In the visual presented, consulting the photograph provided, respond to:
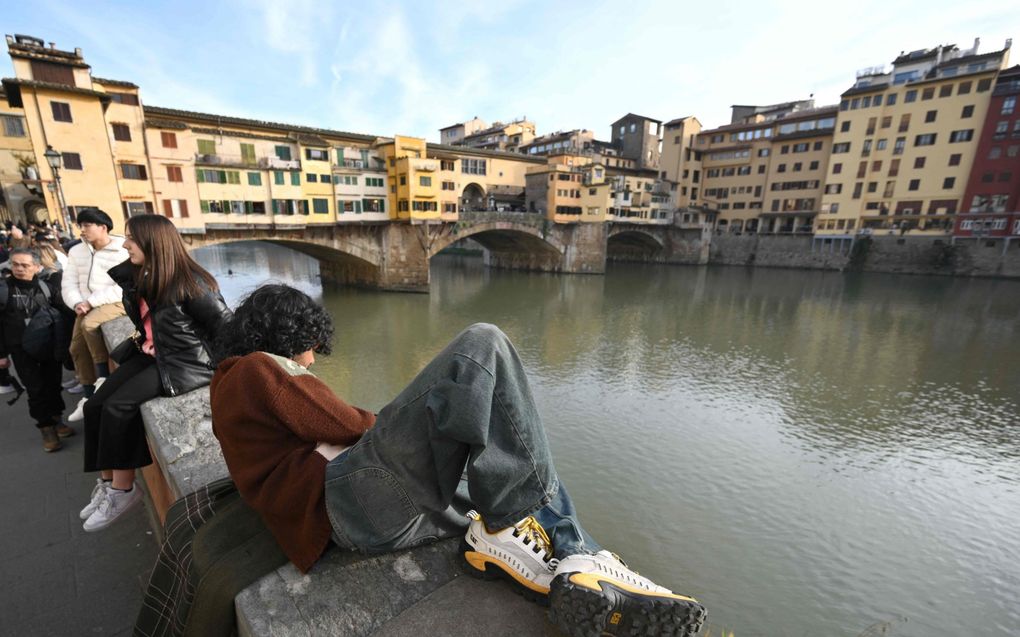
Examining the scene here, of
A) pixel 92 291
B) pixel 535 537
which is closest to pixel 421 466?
pixel 535 537

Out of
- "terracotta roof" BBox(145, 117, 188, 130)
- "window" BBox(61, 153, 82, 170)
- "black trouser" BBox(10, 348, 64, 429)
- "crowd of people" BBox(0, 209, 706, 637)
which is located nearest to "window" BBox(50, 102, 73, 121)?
"window" BBox(61, 153, 82, 170)

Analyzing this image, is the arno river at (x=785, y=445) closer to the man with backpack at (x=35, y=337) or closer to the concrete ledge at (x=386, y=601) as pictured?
the concrete ledge at (x=386, y=601)

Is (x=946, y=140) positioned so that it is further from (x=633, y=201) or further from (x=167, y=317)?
(x=167, y=317)

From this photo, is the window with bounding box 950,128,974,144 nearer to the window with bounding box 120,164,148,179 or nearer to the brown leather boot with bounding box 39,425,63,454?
the brown leather boot with bounding box 39,425,63,454

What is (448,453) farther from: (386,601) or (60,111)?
(60,111)

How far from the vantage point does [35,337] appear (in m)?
3.70

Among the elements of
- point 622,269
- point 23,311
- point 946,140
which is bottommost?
point 622,269

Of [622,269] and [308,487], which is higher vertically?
[308,487]

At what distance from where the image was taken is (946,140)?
105ft

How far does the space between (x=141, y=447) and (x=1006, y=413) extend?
16357mm

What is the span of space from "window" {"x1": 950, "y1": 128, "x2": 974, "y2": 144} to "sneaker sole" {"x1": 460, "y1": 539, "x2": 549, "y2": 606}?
45755mm

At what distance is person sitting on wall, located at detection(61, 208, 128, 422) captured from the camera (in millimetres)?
3705

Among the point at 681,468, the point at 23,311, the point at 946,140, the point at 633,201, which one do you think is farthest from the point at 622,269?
the point at 23,311

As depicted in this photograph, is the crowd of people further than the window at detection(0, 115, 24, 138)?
No
